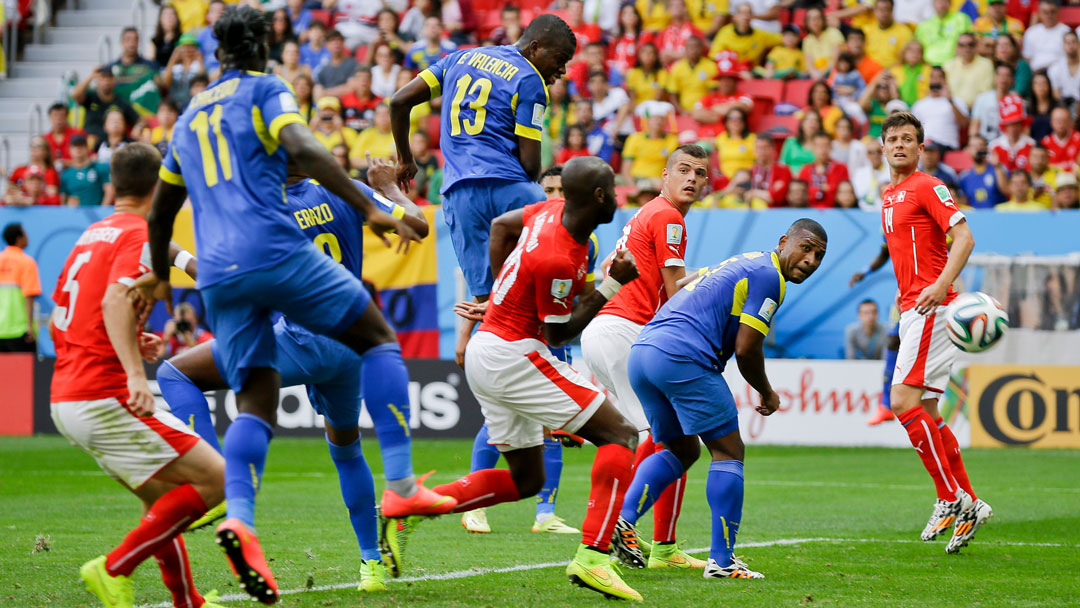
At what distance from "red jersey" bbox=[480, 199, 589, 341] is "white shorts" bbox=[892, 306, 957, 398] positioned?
321 cm

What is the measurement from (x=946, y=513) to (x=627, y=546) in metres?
2.32

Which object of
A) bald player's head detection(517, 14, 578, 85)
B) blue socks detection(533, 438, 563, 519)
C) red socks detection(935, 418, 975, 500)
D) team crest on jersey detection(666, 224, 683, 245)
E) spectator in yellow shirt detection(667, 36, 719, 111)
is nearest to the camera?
team crest on jersey detection(666, 224, 683, 245)

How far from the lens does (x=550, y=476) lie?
915 centimetres

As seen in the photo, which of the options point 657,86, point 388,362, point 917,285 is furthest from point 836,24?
point 388,362

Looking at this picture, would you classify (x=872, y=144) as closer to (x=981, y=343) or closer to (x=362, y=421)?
(x=362, y=421)

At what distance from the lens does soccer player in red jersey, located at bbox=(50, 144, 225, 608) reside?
214 inches

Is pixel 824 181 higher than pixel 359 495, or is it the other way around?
pixel 824 181

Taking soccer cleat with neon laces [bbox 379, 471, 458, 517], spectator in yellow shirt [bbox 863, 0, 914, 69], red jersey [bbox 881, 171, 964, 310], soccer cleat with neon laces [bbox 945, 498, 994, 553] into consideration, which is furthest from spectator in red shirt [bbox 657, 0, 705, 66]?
soccer cleat with neon laces [bbox 379, 471, 458, 517]

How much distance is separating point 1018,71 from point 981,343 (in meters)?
11.6

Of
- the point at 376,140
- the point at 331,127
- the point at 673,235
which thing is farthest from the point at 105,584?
the point at 331,127

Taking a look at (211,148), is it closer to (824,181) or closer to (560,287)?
(560,287)

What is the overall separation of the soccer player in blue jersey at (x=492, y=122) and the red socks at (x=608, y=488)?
211 centimetres

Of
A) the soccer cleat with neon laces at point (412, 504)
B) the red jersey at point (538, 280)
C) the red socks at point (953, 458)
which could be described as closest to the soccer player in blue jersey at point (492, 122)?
the red jersey at point (538, 280)

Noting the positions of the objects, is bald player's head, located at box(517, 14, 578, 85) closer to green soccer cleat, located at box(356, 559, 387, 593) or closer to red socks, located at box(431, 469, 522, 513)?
red socks, located at box(431, 469, 522, 513)
